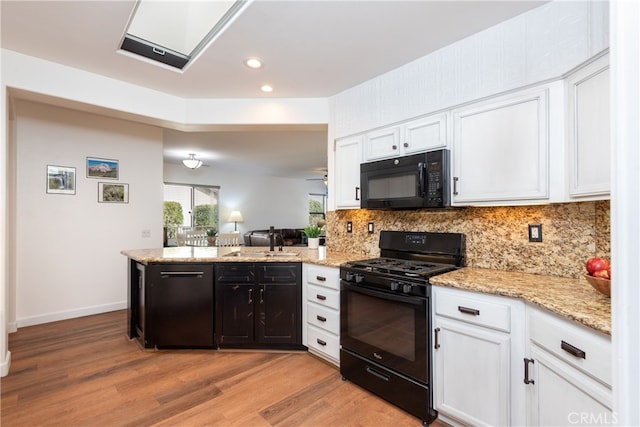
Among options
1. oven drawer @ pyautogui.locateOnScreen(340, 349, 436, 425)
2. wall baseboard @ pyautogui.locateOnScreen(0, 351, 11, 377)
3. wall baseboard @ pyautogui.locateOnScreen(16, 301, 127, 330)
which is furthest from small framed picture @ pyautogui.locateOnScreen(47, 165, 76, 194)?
oven drawer @ pyautogui.locateOnScreen(340, 349, 436, 425)

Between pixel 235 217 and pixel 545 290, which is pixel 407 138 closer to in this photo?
pixel 545 290

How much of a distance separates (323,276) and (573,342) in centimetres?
167

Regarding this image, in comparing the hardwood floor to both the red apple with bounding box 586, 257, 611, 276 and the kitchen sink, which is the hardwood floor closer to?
the kitchen sink

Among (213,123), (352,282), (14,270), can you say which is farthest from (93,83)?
(352,282)

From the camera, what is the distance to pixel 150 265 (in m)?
2.79

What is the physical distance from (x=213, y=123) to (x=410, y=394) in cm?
312

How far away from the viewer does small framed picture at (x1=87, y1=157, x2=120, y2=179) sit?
3894 mm

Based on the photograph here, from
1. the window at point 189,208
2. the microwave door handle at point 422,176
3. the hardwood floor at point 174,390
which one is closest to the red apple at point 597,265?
the microwave door handle at point 422,176

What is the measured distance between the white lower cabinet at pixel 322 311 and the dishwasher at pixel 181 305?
87 cm

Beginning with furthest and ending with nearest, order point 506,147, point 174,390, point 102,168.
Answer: point 102,168, point 174,390, point 506,147

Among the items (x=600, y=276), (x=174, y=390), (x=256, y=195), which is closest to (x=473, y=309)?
(x=600, y=276)

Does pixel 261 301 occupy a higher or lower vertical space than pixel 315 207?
lower

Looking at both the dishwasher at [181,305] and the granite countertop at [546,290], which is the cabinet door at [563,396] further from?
the dishwasher at [181,305]

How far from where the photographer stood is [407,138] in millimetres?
2510
